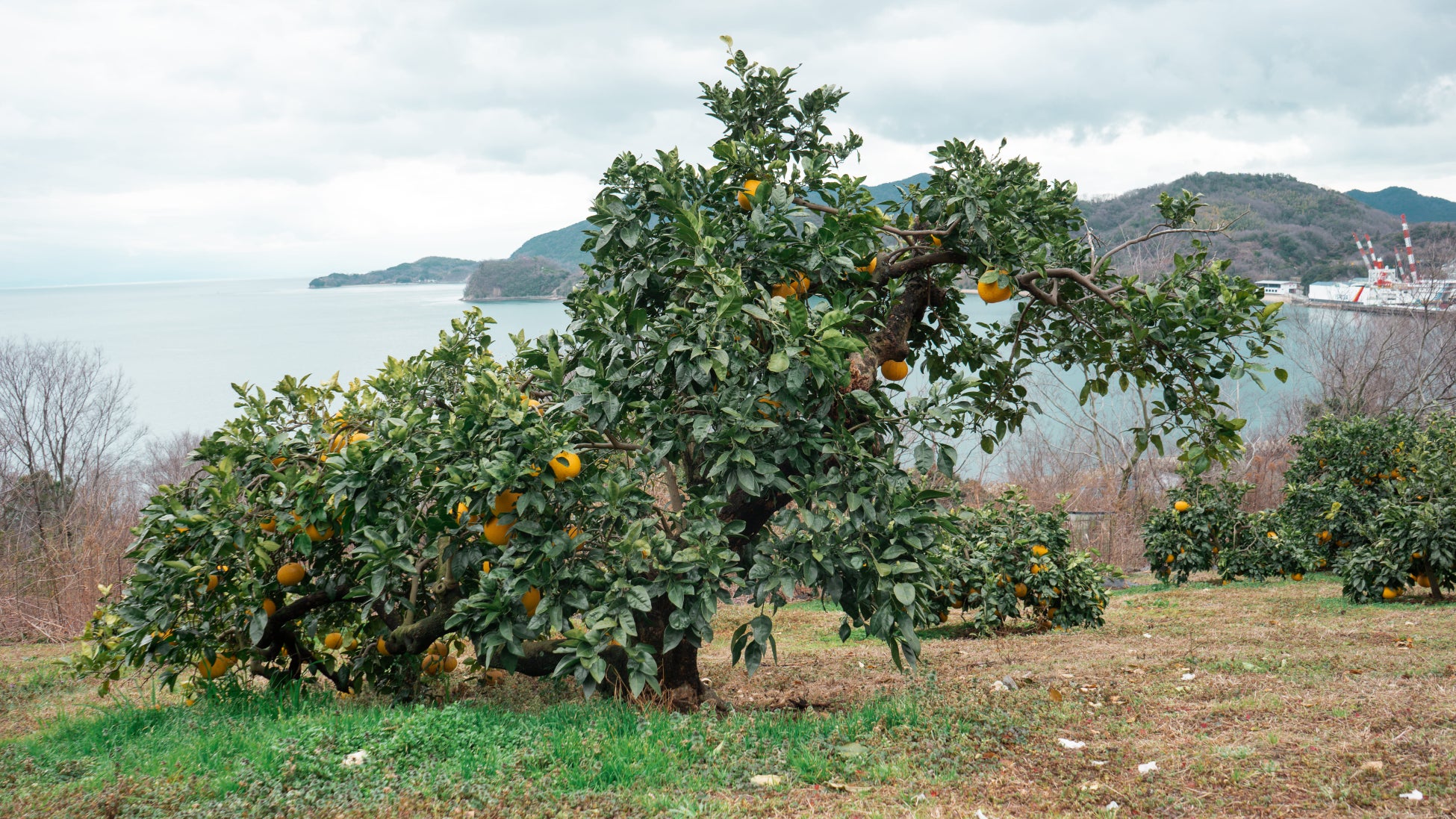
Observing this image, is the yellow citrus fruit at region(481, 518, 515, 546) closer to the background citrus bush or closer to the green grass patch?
the green grass patch

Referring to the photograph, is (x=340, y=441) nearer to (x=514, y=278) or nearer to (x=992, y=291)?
(x=992, y=291)

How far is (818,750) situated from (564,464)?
1440mm

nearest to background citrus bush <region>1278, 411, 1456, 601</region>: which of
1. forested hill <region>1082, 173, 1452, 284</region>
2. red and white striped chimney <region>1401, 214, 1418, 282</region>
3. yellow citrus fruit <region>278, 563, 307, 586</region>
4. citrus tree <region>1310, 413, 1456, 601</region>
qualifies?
citrus tree <region>1310, 413, 1456, 601</region>

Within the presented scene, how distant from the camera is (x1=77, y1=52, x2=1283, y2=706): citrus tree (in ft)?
11.4

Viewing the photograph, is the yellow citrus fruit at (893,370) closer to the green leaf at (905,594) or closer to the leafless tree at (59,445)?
the green leaf at (905,594)

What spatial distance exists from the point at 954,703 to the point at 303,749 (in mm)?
2685

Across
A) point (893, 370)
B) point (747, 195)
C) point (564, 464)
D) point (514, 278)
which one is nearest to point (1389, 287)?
point (514, 278)

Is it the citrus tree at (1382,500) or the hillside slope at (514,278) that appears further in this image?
the hillside slope at (514,278)

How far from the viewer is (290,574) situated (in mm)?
4258

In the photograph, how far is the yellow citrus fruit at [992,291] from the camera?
12.7 ft

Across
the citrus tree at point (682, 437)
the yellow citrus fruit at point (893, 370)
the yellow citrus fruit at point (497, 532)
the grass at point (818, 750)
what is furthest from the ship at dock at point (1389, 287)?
the yellow citrus fruit at point (497, 532)

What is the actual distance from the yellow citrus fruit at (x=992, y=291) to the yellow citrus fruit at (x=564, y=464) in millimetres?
1856

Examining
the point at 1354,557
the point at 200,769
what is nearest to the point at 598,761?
the point at 200,769

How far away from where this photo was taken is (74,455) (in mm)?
21125
